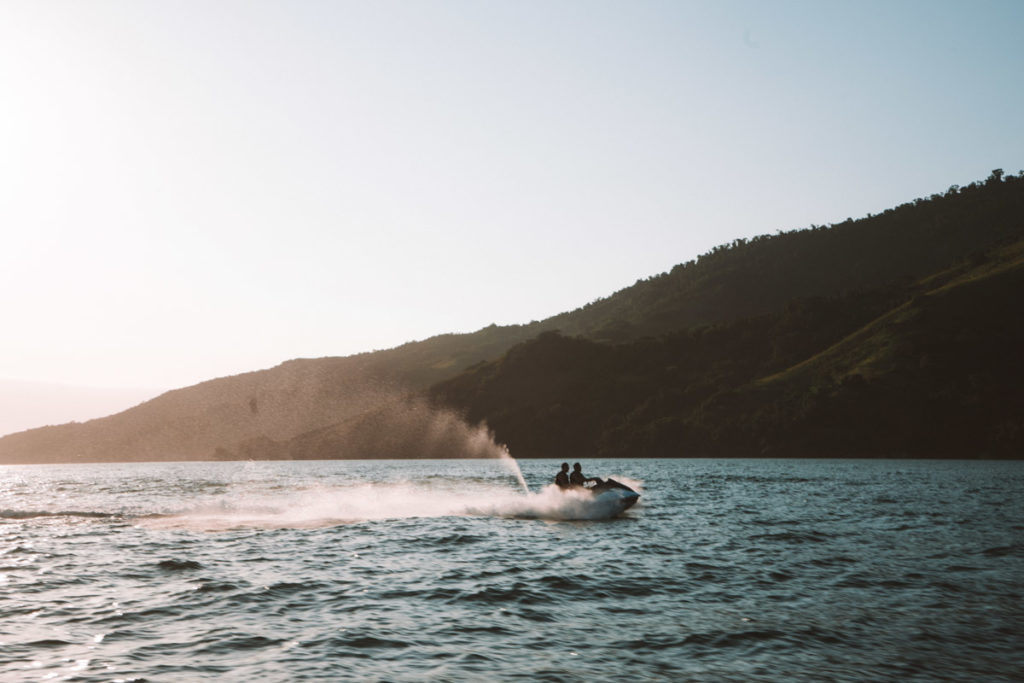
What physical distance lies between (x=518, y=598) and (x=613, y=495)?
2247 cm

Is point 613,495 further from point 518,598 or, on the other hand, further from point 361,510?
point 518,598

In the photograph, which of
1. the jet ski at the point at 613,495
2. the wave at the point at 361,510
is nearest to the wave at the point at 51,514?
the wave at the point at 361,510

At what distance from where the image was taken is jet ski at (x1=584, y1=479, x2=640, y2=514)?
43.6 m

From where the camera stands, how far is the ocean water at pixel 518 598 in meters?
15.5

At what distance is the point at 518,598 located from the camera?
72.0 feet

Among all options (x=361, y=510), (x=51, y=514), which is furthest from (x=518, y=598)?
(x=51, y=514)

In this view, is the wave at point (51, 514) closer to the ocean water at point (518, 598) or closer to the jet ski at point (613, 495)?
the ocean water at point (518, 598)

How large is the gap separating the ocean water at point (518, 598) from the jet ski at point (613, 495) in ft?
3.55

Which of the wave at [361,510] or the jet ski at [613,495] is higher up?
the jet ski at [613,495]

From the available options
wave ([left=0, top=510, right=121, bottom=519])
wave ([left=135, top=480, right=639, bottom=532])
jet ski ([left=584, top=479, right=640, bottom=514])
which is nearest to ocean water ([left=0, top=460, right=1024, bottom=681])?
wave ([left=135, top=480, right=639, bottom=532])

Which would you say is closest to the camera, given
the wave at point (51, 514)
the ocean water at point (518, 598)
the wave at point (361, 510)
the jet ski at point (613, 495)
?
the ocean water at point (518, 598)

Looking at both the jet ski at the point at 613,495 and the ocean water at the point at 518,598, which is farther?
the jet ski at the point at 613,495

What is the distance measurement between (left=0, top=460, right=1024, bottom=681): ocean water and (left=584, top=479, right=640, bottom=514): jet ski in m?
1.08

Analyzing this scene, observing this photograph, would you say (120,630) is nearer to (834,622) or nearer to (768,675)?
(768,675)
